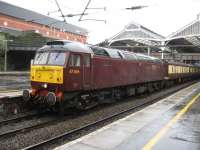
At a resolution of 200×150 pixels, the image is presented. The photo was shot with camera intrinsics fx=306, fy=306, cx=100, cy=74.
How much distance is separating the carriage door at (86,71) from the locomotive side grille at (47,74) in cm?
153

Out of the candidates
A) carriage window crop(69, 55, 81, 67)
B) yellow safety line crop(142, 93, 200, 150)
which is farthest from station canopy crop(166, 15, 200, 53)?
carriage window crop(69, 55, 81, 67)

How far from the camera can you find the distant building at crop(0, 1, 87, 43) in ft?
266

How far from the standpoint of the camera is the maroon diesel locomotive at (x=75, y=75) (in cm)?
1262

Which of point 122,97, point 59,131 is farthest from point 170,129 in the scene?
point 122,97

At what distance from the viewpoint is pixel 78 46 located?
1362 cm

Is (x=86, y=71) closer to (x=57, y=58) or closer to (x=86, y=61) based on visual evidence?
(x=86, y=61)

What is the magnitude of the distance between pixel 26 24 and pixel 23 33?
17.1 meters

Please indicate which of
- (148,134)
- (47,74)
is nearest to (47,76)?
(47,74)

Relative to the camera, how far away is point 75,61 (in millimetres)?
13203

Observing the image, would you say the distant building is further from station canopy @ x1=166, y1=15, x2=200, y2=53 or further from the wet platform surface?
the wet platform surface

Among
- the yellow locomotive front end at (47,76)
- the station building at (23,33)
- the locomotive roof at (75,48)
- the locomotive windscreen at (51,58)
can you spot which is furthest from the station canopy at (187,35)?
the yellow locomotive front end at (47,76)

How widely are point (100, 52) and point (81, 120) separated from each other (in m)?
4.19

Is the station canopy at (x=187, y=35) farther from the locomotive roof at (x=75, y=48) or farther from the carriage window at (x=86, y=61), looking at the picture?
the carriage window at (x=86, y=61)

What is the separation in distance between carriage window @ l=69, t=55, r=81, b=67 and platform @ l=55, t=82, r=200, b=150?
10.7 feet
